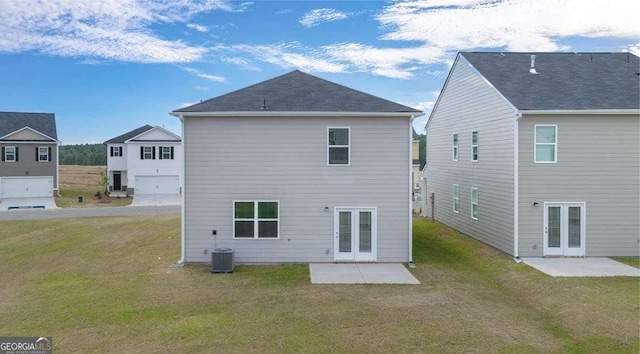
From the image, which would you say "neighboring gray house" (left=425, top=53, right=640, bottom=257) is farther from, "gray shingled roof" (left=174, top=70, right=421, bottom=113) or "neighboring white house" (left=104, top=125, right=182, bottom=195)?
"neighboring white house" (left=104, top=125, right=182, bottom=195)

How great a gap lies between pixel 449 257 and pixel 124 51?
66.3 ft

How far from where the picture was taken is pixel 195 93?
2658 cm

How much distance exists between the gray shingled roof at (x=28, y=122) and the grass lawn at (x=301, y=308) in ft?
82.8

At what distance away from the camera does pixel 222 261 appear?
495 inches

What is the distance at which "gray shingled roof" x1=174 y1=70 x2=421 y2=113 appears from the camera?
43.5ft

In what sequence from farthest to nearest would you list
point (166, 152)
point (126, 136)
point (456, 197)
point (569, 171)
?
point (126, 136), point (166, 152), point (456, 197), point (569, 171)

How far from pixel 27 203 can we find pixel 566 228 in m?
35.5

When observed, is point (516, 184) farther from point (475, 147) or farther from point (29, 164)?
point (29, 164)

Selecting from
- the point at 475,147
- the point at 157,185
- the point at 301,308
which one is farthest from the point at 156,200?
the point at 301,308

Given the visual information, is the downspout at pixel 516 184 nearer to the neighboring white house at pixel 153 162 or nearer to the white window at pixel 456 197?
the white window at pixel 456 197

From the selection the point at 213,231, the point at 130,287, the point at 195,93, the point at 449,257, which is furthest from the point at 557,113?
the point at 195,93

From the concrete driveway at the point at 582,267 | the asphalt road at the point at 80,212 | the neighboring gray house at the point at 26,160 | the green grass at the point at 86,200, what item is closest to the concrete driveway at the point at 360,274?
the concrete driveway at the point at 582,267

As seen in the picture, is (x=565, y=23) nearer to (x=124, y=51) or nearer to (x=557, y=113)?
(x=557, y=113)

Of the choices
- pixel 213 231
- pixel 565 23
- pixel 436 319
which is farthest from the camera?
pixel 565 23
